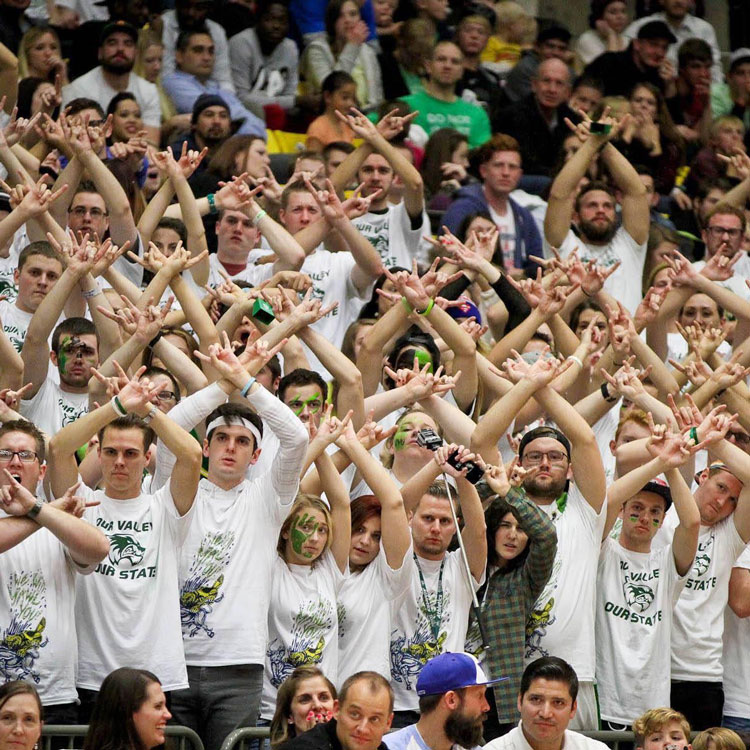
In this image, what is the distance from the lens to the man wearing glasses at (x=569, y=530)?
24.6ft

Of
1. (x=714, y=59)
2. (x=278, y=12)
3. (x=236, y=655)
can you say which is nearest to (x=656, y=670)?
(x=236, y=655)

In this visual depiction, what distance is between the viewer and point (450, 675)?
6.29 metres

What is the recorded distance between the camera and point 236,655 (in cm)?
707

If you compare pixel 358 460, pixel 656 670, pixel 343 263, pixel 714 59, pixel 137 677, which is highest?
pixel 714 59

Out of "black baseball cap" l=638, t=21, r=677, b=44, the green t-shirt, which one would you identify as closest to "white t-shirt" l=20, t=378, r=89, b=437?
the green t-shirt

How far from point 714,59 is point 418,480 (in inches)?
316

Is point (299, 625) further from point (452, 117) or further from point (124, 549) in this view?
point (452, 117)

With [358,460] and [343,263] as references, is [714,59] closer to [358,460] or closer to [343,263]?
[343,263]

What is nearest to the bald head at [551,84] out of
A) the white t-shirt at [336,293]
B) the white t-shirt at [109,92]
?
the white t-shirt at [109,92]

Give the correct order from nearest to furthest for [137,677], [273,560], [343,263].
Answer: [137,677] → [273,560] → [343,263]

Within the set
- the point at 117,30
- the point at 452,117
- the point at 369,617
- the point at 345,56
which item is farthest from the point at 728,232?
the point at 369,617

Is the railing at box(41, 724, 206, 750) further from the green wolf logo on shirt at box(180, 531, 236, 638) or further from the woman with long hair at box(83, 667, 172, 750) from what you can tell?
the green wolf logo on shirt at box(180, 531, 236, 638)

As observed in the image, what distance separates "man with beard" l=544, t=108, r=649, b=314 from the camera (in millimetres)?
10148

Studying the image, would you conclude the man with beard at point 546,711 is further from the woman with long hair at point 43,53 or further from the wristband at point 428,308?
the woman with long hair at point 43,53
